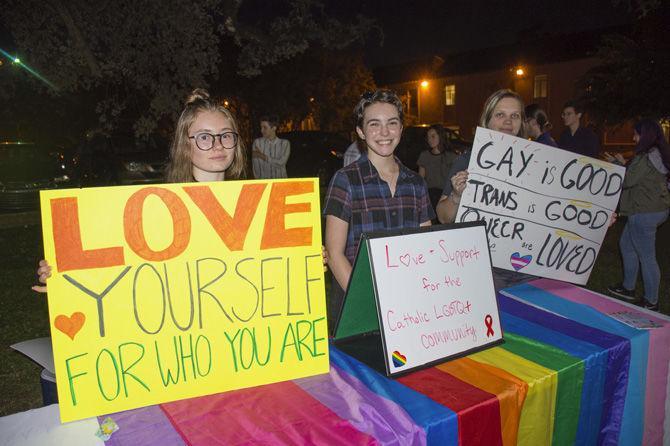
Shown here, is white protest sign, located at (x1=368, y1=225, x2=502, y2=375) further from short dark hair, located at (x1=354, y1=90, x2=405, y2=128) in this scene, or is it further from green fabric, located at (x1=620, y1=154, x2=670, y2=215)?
green fabric, located at (x1=620, y1=154, x2=670, y2=215)

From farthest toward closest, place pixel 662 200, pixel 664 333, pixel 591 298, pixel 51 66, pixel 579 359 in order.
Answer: pixel 51 66, pixel 662 200, pixel 591 298, pixel 664 333, pixel 579 359

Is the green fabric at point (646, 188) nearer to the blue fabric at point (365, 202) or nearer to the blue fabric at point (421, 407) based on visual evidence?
the blue fabric at point (365, 202)

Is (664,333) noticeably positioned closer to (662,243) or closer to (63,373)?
(63,373)

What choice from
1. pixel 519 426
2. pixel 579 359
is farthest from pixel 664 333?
pixel 519 426

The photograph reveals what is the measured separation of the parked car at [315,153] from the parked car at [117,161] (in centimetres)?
409

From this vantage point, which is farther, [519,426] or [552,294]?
[552,294]

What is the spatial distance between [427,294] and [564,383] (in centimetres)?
61

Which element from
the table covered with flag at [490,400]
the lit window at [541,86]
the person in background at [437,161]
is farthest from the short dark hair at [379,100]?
the lit window at [541,86]

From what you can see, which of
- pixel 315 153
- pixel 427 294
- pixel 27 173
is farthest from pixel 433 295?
pixel 315 153

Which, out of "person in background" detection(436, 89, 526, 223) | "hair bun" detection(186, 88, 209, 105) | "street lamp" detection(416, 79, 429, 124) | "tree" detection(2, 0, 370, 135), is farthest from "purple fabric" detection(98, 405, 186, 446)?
"street lamp" detection(416, 79, 429, 124)

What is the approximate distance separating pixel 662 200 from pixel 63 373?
508 cm

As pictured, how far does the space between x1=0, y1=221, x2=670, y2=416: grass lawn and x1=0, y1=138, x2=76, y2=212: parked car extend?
1.81 metres

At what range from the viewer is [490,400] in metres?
1.56

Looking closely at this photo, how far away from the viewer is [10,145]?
10.7 m
